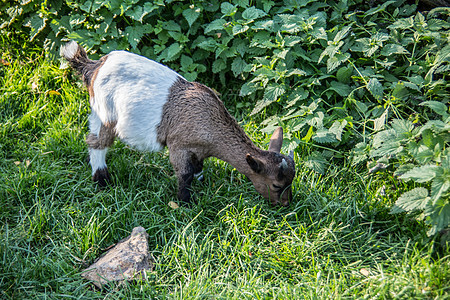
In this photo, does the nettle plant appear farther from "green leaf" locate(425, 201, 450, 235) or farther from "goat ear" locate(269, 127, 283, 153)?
"goat ear" locate(269, 127, 283, 153)

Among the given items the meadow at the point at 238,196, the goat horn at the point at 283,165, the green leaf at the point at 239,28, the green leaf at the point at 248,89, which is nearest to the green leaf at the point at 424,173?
the meadow at the point at 238,196

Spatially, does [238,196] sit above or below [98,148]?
below

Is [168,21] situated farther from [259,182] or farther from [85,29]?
[259,182]

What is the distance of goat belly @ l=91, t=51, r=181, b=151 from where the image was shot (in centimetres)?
456

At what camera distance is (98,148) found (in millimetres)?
4832

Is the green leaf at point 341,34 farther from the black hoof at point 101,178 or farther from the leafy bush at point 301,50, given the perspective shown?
the black hoof at point 101,178

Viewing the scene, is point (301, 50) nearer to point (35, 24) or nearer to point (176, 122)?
point (176, 122)

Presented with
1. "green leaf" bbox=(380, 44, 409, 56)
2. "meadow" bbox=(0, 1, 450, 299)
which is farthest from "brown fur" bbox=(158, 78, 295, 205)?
"green leaf" bbox=(380, 44, 409, 56)

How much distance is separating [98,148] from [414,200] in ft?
10.4

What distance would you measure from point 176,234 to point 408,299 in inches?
79.9

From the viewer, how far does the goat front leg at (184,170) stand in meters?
4.55

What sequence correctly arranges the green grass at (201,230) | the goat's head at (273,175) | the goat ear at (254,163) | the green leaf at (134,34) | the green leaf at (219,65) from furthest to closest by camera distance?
the green leaf at (219,65) < the green leaf at (134,34) < the goat's head at (273,175) < the goat ear at (254,163) < the green grass at (201,230)

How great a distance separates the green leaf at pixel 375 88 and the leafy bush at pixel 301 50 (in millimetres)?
12

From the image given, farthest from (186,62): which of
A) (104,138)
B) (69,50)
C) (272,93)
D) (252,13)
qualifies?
(104,138)
